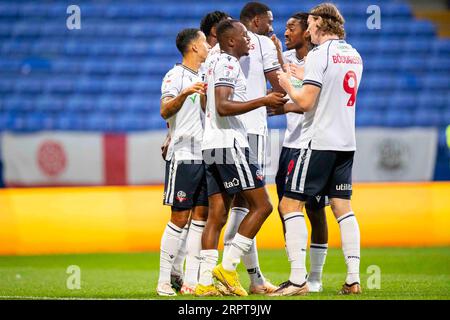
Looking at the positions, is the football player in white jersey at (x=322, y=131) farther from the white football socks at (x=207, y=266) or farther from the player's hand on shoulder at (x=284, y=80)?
the white football socks at (x=207, y=266)

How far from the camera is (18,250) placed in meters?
11.4

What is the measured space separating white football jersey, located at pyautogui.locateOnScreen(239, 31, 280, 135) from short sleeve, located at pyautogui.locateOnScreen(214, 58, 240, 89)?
2.06 ft

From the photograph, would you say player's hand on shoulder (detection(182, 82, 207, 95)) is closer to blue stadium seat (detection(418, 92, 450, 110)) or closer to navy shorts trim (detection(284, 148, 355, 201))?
navy shorts trim (detection(284, 148, 355, 201))

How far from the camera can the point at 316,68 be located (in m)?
6.59

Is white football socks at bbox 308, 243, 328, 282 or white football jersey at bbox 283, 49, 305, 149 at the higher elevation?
white football jersey at bbox 283, 49, 305, 149

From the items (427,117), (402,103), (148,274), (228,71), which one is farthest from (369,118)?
(228,71)

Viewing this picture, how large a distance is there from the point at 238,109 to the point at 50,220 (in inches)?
219

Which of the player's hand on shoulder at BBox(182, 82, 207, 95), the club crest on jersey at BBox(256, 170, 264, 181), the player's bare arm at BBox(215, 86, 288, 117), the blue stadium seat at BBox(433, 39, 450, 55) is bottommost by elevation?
the club crest on jersey at BBox(256, 170, 264, 181)

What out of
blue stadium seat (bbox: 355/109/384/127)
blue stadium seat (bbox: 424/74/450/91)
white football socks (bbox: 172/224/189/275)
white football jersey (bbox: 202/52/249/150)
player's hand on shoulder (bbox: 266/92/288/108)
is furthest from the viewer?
blue stadium seat (bbox: 424/74/450/91)

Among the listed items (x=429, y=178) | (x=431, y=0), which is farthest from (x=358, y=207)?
(x=431, y=0)

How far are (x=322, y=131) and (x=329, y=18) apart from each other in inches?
34.5

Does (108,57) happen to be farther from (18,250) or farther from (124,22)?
(18,250)

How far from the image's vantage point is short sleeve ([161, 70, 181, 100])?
712 cm

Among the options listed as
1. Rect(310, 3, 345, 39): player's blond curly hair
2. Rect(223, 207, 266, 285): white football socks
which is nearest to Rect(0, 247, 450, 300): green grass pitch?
Rect(223, 207, 266, 285): white football socks
